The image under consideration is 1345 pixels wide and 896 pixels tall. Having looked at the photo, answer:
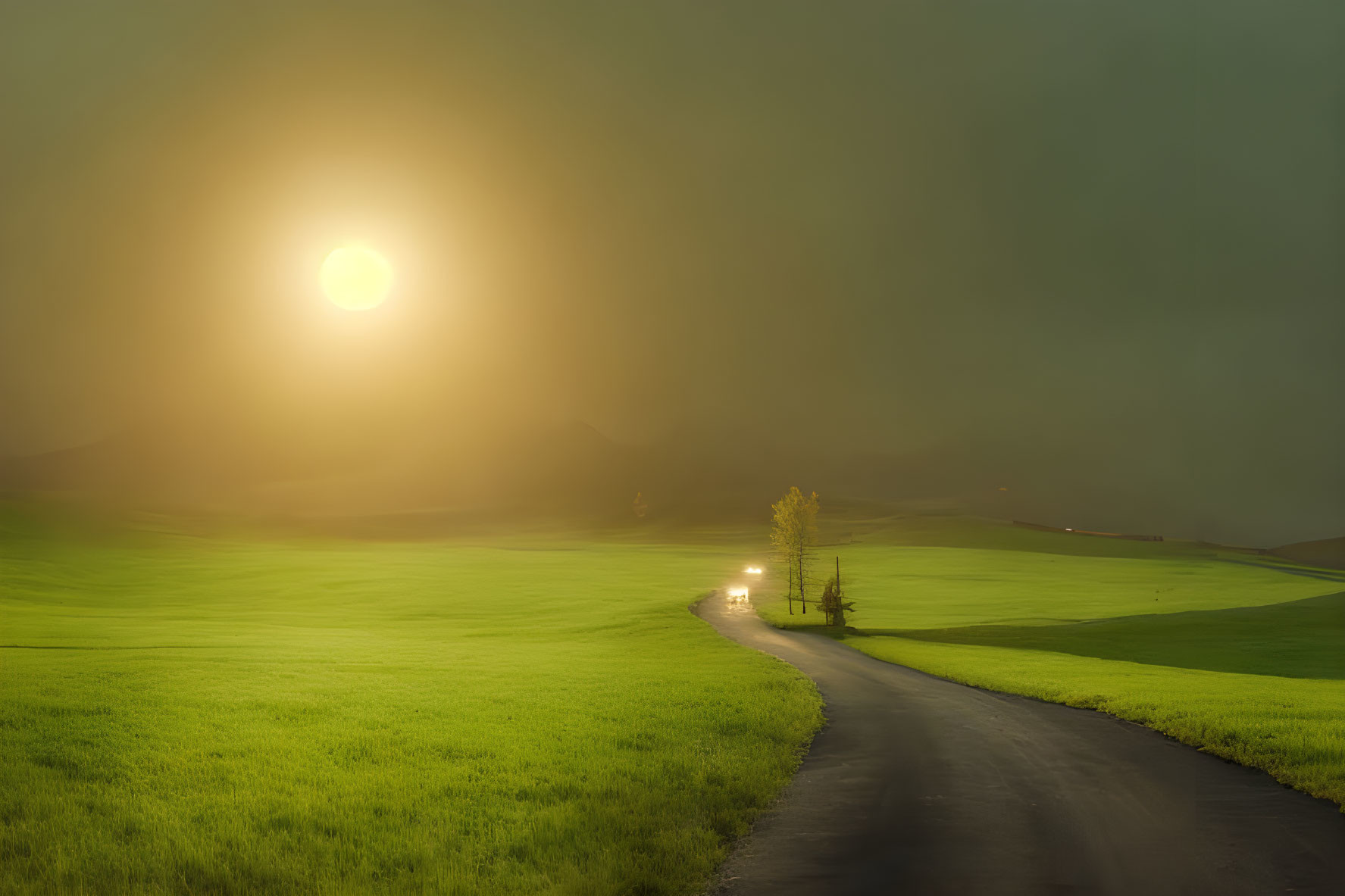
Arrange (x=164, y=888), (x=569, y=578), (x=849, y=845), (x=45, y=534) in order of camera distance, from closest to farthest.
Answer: (x=164, y=888) → (x=849, y=845) → (x=569, y=578) → (x=45, y=534)

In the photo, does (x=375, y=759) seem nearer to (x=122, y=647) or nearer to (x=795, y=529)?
(x=122, y=647)

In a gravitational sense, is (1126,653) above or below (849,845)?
below

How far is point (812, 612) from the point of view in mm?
86625

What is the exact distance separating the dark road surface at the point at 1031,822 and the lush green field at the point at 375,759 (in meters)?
1.33

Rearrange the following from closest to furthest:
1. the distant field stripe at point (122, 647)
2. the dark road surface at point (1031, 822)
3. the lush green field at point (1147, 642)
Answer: the dark road surface at point (1031, 822) < the lush green field at point (1147, 642) < the distant field stripe at point (122, 647)

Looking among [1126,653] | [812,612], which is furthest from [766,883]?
[812,612]

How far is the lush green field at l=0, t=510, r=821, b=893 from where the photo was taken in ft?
42.8

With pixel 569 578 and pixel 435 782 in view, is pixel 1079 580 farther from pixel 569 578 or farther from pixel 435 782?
pixel 435 782

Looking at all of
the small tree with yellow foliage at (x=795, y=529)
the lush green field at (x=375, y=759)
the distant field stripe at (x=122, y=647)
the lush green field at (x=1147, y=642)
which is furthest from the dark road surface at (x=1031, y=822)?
the small tree with yellow foliage at (x=795, y=529)

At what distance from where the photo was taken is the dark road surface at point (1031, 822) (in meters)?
12.3

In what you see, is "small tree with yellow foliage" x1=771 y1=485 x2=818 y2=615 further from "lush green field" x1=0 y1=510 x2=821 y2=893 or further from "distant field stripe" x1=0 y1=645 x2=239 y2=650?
"distant field stripe" x1=0 y1=645 x2=239 y2=650

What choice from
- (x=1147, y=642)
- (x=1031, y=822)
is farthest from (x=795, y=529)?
(x=1031, y=822)

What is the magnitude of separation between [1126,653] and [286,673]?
52.9 metres

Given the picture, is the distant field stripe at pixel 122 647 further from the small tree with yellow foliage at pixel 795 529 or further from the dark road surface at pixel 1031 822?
the small tree with yellow foliage at pixel 795 529
